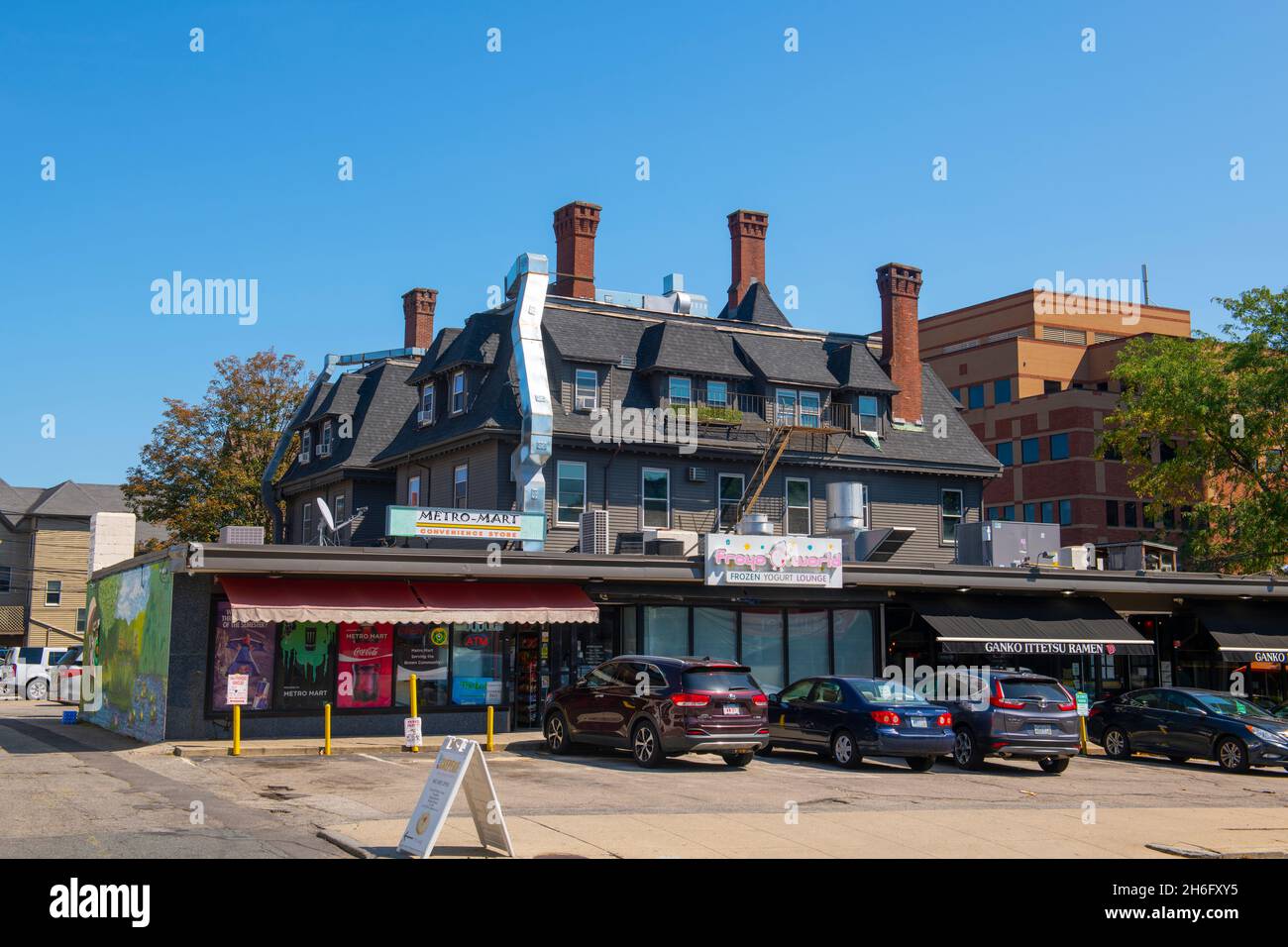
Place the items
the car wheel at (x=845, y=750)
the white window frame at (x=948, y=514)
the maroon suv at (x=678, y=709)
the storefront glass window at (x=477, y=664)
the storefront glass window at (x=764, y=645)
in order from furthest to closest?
the white window frame at (x=948, y=514) < the storefront glass window at (x=764, y=645) < the storefront glass window at (x=477, y=664) < the car wheel at (x=845, y=750) < the maroon suv at (x=678, y=709)

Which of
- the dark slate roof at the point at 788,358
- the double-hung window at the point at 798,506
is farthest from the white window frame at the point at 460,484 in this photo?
the double-hung window at the point at 798,506

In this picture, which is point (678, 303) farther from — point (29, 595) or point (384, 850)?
point (29, 595)

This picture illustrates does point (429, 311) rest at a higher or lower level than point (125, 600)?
higher

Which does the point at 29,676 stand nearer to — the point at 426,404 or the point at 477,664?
the point at 426,404

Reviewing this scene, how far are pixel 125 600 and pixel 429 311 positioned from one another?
75.4 feet

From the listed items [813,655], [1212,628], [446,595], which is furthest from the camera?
[1212,628]

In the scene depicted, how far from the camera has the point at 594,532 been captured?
31906 mm

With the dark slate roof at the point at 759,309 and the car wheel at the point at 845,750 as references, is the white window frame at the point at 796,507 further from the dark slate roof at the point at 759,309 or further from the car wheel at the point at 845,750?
A: the car wheel at the point at 845,750

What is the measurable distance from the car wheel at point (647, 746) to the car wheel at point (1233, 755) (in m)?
11.1

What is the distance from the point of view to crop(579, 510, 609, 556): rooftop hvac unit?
31.9 meters

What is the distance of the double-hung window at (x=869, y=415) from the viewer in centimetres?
3862

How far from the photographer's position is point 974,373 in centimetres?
8131

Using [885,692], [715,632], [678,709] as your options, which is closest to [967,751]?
[885,692]
